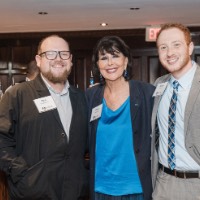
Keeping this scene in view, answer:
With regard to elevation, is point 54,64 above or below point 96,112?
above

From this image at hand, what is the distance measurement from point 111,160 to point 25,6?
3352 mm

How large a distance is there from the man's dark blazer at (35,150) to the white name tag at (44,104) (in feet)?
0.08

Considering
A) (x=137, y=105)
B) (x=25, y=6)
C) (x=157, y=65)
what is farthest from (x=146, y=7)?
(x=137, y=105)

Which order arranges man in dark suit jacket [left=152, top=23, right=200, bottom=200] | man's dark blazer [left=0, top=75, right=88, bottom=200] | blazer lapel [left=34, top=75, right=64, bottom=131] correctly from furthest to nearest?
blazer lapel [left=34, top=75, right=64, bottom=131] < man's dark blazer [left=0, top=75, right=88, bottom=200] < man in dark suit jacket [left=152, top=23, right=200, bottom=200]

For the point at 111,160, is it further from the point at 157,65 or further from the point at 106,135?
the point at 157,65

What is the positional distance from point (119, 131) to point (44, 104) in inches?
20.1

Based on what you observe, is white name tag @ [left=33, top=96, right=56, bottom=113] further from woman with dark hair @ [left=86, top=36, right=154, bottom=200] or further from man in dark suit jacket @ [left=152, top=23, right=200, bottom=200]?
man in dark suit jacket @ [left=152, top=23, right=200, bottom=200]

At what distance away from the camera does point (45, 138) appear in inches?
90.7

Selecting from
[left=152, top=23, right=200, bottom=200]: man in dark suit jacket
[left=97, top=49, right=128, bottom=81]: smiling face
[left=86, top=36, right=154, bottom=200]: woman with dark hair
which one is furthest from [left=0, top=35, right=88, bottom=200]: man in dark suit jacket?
[left=152, top=23, right=200, bottom=200]: man in dark suit jacket

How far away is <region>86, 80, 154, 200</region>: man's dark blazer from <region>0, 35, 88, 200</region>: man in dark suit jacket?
67 mm

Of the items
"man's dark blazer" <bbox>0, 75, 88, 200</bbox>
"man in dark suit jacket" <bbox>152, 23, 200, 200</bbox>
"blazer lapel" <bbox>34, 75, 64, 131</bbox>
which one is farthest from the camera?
"blazer lapel" <bbox>34, 75, 64, 131</bbox>

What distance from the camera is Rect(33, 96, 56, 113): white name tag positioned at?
234 cm

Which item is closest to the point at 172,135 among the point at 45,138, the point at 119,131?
the point at 119,131

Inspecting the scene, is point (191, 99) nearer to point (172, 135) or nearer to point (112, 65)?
point (172, 135)
